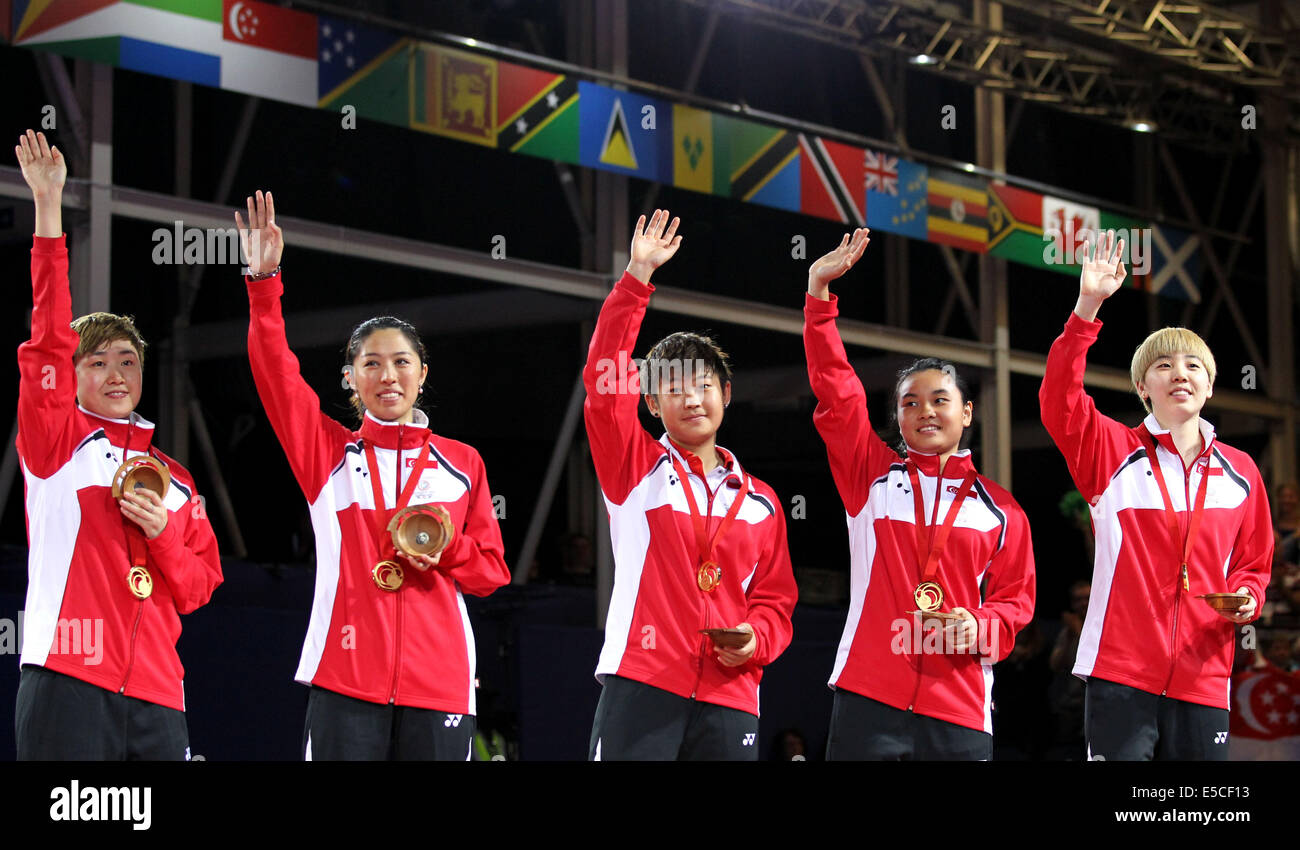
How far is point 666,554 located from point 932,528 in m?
0.83

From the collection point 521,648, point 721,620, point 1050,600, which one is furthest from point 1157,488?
point 1050,600

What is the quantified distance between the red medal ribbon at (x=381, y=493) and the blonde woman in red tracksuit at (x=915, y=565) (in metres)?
1.19

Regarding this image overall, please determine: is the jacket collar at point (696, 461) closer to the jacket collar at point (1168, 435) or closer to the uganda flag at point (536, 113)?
the jacket collar at point (1168, 435)

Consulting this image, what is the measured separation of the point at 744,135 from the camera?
10.0 meters

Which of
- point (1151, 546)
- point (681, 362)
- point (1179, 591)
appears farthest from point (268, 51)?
point (1179, 591)

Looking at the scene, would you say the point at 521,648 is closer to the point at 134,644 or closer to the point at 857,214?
the point at 857,214

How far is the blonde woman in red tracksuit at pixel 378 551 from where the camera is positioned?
4410 mm

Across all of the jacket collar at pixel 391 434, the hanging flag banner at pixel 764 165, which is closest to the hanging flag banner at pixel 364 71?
the hanging flag banner at pixel 764 165

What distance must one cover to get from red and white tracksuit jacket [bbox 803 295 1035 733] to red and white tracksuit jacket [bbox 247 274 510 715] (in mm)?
1087

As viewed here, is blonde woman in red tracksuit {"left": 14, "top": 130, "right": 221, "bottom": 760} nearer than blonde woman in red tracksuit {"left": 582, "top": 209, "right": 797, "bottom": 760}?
Yes

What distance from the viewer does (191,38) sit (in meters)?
7.44

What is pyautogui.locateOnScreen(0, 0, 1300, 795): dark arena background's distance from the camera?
7980 millimetres

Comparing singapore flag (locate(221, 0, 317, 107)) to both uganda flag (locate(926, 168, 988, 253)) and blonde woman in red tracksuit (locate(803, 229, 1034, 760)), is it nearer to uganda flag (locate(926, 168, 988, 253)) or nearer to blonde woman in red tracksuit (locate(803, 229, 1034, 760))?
blonde woman in red tracksuit (locate(803, 229, 1034, 760))

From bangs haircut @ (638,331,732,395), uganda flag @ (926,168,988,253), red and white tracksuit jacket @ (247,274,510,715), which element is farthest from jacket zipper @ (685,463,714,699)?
uganda flag @ (926,168,988,253)
